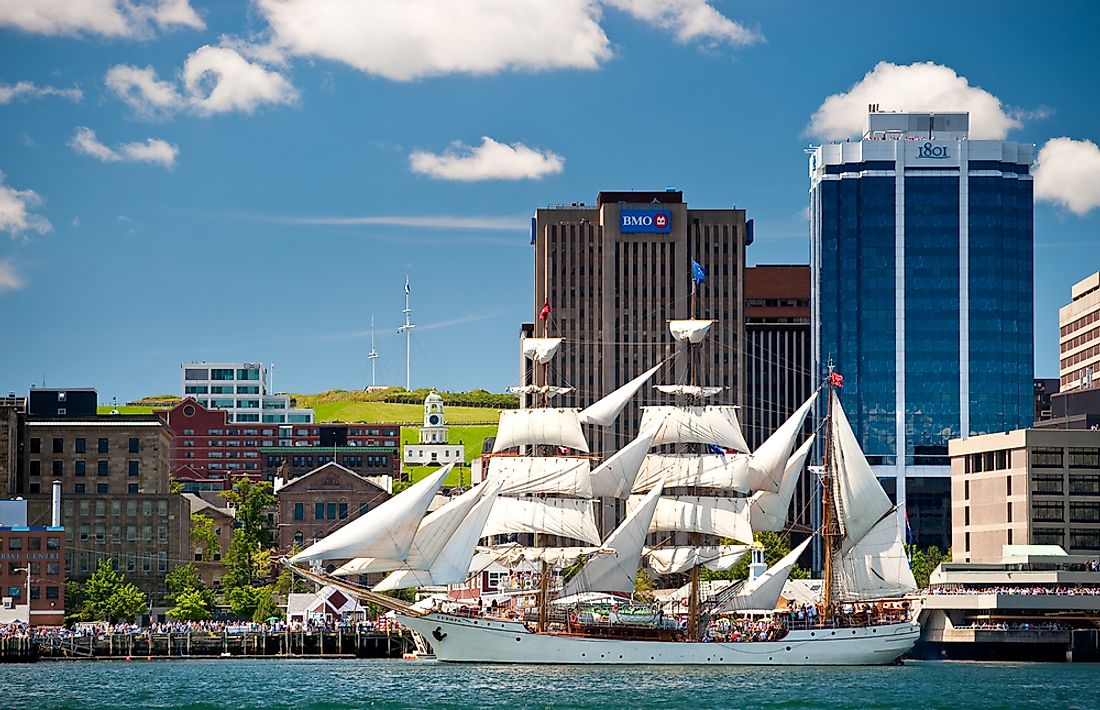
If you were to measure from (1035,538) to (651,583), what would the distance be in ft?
121

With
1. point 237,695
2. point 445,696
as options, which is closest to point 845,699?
point 445,696

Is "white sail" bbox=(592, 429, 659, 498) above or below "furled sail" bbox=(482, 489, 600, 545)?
above

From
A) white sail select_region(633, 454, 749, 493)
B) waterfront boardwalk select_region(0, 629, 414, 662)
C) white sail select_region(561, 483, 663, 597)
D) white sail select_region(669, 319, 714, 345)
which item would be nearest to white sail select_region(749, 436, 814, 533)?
white sail select_region(633, 454, 749, 493)

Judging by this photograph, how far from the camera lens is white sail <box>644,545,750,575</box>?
14800 cm

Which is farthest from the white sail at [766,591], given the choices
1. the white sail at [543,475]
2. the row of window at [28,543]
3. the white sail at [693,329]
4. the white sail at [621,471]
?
the row of window at [28,543]

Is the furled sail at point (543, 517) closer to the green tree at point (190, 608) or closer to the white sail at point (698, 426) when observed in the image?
the white sail at point (698, 426)

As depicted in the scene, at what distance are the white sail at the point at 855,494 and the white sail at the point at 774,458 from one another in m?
4.05

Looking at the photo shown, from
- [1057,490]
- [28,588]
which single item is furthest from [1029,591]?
[28,588]

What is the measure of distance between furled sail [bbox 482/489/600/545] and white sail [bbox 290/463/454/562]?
14.3m

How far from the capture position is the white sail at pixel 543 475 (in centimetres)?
15112

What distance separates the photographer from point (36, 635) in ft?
508

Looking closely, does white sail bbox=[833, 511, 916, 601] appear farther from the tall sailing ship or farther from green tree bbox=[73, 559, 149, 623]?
Result: green tree bbox=[73, 559, 149, 623]

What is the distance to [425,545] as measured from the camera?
13662cm

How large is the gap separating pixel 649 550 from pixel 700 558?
6.43 meters
